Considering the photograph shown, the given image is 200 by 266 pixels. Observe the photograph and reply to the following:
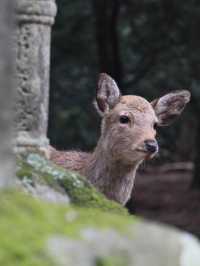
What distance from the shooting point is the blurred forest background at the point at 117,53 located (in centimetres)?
2072

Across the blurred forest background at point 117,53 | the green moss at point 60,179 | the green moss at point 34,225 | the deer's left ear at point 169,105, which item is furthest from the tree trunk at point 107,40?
the green moss at point 34,225

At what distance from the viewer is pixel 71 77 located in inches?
877

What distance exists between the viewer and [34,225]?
471 centimetres

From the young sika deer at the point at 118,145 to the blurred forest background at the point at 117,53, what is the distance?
8.64 metres

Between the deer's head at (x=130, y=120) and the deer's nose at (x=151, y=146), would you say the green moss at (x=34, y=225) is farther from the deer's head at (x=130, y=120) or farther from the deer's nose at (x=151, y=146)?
the deer's head at (x=130, y=120)

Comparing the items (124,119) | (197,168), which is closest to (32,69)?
(124,119)

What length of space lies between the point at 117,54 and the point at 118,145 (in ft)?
30.5

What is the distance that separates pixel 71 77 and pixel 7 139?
693 inches

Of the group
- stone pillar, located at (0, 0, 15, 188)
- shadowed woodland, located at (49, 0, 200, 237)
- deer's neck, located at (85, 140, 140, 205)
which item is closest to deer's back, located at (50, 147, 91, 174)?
deer's neck, located at (85, 140, 140, 205)

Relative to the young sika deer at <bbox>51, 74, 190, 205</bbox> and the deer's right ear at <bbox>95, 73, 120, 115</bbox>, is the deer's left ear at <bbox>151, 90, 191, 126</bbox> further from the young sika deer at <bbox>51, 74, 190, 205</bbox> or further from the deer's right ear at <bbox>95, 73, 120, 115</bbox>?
the deer's right ear at <bbox>95, 73, 120, 115</bbox>

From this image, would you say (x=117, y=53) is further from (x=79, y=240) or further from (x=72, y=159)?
(x=79, y=240)

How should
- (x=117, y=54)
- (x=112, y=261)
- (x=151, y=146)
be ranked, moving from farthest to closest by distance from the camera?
(x=117, y=54) < (x=151, y=146) < (x=112, y=261)

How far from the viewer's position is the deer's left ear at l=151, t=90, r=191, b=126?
463 inches

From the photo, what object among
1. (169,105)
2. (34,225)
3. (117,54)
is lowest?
(117,54)
